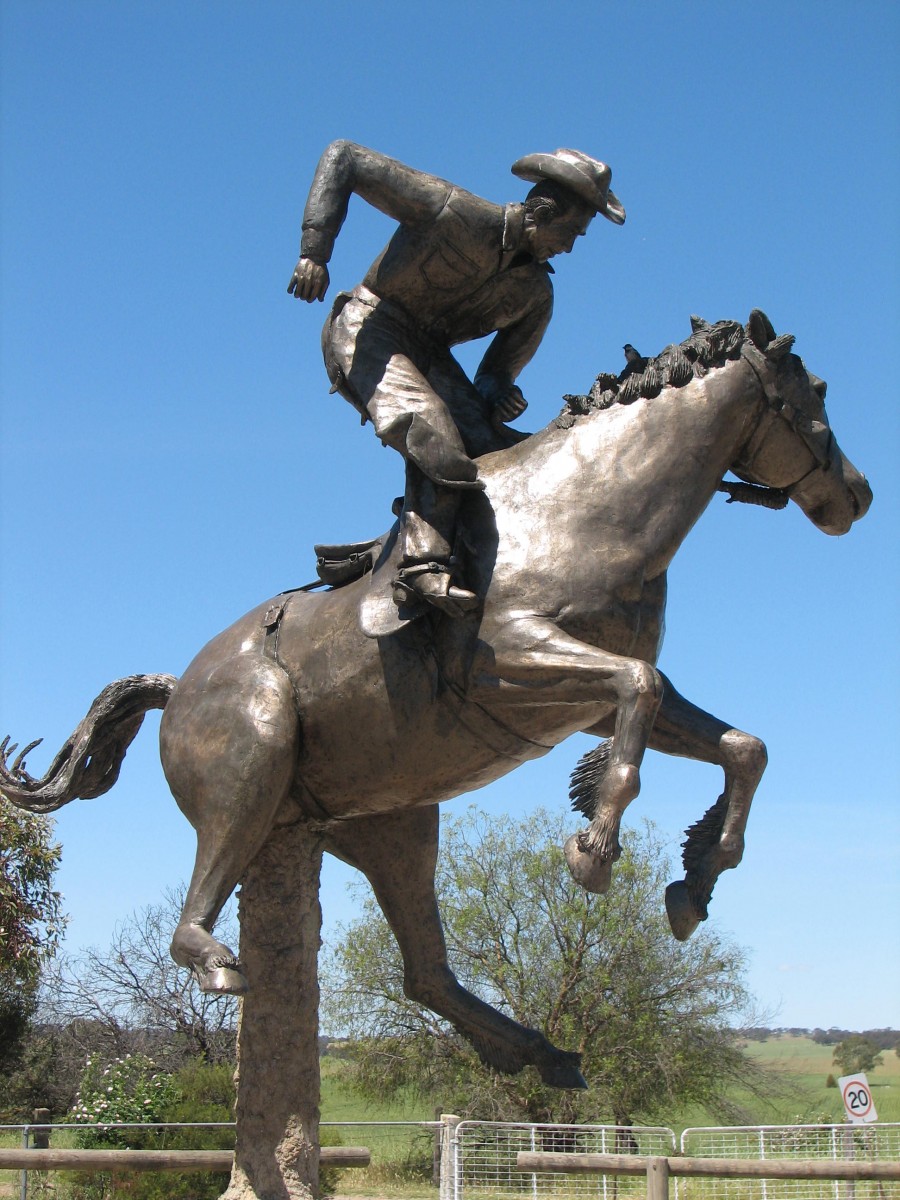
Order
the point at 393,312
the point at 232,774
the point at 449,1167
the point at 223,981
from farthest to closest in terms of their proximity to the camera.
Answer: the point at 449,1167 → the point at 393,312 → the point at 232,774 → the point at 223,981

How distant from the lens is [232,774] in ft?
16.6

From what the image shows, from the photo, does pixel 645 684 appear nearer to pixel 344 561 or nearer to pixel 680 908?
pixel 680 908

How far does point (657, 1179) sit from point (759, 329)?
3873 mm

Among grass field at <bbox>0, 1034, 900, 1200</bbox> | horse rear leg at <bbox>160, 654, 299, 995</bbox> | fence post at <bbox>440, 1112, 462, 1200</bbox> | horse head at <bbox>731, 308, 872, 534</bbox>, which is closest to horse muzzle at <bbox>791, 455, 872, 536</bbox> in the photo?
horse head at <bbox>731, 308, 872, 534</bbox>

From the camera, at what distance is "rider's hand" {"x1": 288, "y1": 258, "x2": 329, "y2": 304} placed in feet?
16.1

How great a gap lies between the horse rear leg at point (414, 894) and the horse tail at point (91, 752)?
1.13m

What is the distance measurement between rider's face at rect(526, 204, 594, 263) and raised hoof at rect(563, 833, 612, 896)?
2398 millimetres

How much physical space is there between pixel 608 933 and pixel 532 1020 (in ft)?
6.39

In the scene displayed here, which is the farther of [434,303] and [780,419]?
[434,303]

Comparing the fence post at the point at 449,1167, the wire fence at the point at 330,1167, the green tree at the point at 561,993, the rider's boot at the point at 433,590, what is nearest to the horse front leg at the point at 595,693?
the rider's boot at the point at 433,590

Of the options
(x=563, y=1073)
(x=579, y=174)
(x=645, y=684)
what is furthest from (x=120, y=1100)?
(x=579, y=174)

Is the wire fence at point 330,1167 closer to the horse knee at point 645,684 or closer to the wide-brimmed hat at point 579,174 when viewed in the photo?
the horse knee at point 645,684

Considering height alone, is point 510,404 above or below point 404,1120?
above

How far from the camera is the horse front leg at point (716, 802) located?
15.4 ft
